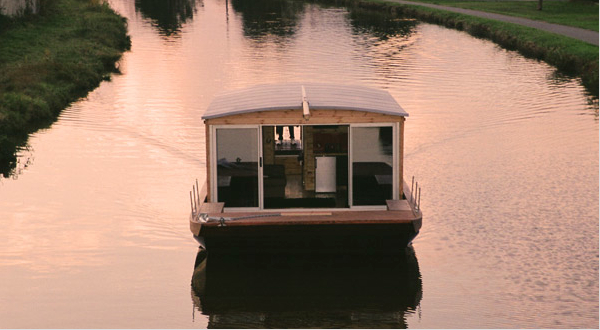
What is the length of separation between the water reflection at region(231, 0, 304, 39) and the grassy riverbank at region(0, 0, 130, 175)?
436 inches

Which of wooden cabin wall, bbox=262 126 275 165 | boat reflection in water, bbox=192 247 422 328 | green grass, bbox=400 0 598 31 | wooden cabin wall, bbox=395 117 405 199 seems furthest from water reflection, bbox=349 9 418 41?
boat reflection in water, bbox=192 247 422 328

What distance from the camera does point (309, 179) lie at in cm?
2027

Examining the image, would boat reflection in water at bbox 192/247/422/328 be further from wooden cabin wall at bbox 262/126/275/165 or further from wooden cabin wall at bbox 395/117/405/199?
wooden cabin wall at bbox 262/126/275/165

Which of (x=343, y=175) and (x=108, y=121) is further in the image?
(x=108, y=121)

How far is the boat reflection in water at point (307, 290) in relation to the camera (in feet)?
54.4

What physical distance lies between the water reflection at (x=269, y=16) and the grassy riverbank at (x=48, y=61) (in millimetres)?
11086

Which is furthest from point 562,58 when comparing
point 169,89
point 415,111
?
point 169,89

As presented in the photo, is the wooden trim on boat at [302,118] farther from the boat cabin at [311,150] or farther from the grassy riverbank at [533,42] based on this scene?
the grassy riverbank at [533,42]

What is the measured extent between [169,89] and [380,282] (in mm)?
25946

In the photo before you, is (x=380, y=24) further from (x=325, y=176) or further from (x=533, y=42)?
(x=325, y=176)

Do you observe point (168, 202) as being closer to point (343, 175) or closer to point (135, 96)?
point (343, 175)

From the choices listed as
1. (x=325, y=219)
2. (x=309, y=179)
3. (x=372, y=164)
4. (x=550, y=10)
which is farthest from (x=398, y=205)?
(x=550, y=10)

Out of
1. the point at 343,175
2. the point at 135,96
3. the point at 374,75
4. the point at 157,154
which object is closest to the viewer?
the point at 343,175

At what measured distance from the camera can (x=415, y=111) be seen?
3703 centimetres
